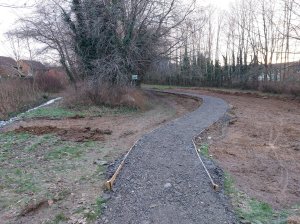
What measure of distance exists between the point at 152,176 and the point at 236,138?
5120 mm

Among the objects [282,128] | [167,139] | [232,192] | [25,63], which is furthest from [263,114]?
[25,63]

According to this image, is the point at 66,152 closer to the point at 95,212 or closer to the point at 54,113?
the point at 95,212

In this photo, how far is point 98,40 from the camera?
20844mm

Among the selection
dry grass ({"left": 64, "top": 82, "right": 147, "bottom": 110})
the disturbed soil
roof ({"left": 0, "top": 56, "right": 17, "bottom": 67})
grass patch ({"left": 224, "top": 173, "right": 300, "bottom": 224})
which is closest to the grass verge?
the disturbed soil

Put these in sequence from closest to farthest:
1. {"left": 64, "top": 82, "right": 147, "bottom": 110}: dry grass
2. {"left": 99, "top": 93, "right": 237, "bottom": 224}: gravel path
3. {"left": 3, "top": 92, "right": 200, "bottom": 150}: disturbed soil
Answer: {"left": 99, "top": 93, "right": 237, "bottom": 224}: gravel path → {"left": 3, "top": 92, "right": 200, "bottom": 150}: disturbed soil → {"left": 64, "top": 82, "right": 147, "bottom": 110}: dry grass

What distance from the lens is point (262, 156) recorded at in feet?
27.7

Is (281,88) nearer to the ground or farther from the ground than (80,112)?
farther from the ground

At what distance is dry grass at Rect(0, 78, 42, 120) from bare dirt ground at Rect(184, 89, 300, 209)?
12.4 metres

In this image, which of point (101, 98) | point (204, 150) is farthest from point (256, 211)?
point (101, 98)

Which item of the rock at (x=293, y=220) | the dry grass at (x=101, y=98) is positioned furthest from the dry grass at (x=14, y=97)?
the rock at (x=293, y=220)

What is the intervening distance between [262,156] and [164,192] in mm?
3930

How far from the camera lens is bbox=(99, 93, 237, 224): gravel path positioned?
4828mm

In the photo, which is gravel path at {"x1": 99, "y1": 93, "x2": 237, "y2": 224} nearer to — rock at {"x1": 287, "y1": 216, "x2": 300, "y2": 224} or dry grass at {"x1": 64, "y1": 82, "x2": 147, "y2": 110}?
rock at {"x1": 287, "y1": 216, "x2": 300, "y2": 224}

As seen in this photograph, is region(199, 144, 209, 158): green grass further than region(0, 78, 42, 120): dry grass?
No
